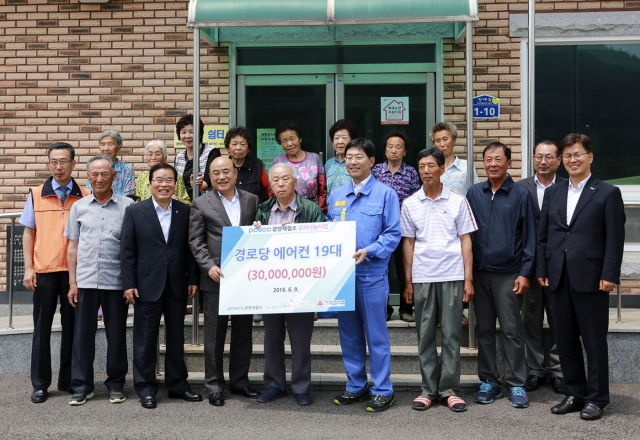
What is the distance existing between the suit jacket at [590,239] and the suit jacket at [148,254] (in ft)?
9.60

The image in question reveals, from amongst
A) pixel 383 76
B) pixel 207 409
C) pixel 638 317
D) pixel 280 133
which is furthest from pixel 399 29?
pixel 207 409

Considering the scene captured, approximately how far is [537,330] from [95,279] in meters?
3.63

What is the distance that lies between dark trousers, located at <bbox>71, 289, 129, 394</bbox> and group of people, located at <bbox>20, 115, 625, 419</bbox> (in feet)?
0.04

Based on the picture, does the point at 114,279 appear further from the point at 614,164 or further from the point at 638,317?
the point at 614,164

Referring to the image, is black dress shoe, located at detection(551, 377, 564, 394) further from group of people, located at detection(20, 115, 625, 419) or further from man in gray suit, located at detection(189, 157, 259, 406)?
man in gray suit, located at detection(189, 157, 259, 406)

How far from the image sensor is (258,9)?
664 cm

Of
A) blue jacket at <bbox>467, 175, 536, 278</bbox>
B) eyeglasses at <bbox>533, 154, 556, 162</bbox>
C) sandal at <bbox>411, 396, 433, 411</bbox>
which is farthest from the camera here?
eyeglasses at <bbox>533, 154, 556, 162</bbox>

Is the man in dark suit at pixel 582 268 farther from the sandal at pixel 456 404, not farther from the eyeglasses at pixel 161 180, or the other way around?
the eyeglasses at pixel 161 180

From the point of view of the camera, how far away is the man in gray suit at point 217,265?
590cm

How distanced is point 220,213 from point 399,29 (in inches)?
125

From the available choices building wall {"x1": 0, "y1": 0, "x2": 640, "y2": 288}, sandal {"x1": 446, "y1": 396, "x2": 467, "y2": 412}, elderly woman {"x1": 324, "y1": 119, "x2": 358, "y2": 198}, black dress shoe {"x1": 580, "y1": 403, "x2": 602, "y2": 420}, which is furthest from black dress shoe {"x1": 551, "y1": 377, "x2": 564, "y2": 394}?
building wall {"x1": 0, "y1": 0, "x2": 640, "y2": 288}

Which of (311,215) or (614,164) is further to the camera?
(614,164)

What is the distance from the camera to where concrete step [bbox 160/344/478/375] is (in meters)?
6.41

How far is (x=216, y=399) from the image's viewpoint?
585cm
